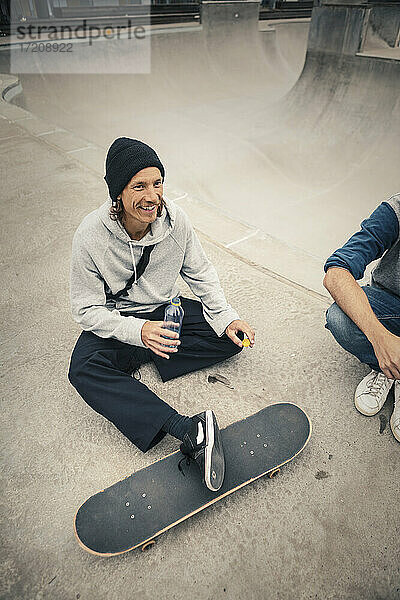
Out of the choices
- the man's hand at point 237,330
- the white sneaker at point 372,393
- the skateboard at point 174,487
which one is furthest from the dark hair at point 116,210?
the white sneaker at point 372,393

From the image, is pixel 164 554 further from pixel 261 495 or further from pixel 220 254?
pixel 220 254

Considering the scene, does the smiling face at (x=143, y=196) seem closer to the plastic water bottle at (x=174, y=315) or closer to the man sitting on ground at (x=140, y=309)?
the man sitting on ground at (x=140, y=309)

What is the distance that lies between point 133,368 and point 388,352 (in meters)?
1.34

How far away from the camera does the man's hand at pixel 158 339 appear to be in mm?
1855

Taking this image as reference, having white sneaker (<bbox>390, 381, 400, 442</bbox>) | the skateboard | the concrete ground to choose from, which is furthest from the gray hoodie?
white sneaker (<bbox>390, 381, 400, 442</bbox>)

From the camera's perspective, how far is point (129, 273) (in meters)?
2.04

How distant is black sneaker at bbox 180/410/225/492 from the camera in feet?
5.29

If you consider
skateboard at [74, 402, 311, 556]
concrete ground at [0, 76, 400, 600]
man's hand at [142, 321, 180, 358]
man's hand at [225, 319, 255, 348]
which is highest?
man's hand at [142, 321, 180, 358]

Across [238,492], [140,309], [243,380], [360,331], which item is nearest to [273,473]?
[238,492]

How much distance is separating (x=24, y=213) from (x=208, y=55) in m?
12.6

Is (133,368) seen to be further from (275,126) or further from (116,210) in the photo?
(275,126)

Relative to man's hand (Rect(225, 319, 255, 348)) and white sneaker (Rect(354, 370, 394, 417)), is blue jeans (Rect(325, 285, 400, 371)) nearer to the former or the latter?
white sneaker (Rect(354, 370, 394, 417))

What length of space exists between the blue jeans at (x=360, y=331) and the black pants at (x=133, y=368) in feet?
1.92

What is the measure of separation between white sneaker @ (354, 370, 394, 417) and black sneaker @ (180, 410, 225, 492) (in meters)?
0.85
